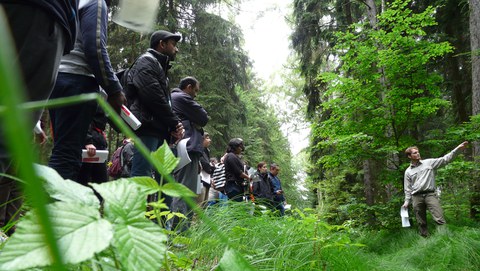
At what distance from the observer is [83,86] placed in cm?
234

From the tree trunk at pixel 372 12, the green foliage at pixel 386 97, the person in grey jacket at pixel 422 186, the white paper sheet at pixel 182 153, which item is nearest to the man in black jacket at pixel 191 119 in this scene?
the white paper sheet at pixel 182 153

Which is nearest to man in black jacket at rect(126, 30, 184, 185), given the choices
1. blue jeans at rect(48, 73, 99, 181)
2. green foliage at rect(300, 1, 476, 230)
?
blue jeans at rect(48, 73, 99, 181)

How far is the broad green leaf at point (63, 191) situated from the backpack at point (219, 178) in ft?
18.1

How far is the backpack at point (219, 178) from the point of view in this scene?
19.7 ft

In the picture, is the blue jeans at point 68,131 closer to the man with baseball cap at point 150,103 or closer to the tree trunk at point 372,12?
the man with baseball cap at point 150,103

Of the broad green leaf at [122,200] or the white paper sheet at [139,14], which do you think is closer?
the broad green leaf at [122,200]

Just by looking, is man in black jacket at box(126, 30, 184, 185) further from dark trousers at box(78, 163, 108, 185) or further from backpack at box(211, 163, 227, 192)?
backpack at box(211, 163, 227, 192)

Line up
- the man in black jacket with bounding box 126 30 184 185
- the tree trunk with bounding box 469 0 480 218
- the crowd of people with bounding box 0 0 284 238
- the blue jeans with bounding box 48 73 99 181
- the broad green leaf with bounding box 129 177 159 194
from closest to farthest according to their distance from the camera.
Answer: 1. the broad green leaf with bounding box 129 177 159 194
2. the crowd of people with bounding box 0 0 284 238
3. the blue jeans with bounding box 48 73 99 181
4. the man in black jacket with bounding box 126 30 184 185
5. the tree trunk with bounding box 469 0 480 218

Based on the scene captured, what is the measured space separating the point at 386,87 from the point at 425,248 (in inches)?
126

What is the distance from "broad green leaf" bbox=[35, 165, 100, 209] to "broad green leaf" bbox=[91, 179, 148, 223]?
0.05 ft

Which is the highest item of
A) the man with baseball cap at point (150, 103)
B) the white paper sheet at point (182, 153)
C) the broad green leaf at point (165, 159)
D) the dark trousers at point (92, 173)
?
the man with baseball cap at point (150, 103)

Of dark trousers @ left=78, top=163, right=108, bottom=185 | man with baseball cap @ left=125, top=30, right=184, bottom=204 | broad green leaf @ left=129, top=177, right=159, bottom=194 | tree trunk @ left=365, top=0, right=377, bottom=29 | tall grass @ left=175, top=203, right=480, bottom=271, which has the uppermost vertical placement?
tree trunk @ left=365, top=0, right=377, bottom=29

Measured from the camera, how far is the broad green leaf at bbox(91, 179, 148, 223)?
18.5 inches

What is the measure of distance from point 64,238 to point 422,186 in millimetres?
7318
